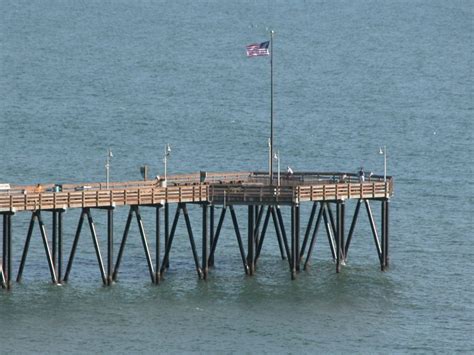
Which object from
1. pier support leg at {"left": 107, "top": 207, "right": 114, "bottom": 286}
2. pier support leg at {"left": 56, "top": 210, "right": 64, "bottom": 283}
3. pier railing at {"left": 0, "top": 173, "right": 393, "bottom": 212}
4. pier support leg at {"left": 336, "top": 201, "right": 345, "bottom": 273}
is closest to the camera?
pier railing at {"left": 0, "top": 173, "right": 393, "bottom": 212}

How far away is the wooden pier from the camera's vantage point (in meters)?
122

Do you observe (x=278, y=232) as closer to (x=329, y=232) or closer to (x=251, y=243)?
(x=329, y=232)

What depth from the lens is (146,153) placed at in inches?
7200

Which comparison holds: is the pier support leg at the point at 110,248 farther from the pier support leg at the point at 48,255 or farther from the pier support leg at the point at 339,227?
the pier support leg at the point at 339,227

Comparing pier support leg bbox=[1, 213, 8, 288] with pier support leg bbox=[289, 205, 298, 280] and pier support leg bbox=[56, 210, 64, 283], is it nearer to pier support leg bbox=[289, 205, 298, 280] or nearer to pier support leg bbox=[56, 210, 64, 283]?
pier support leg bbox=[56, 210, 64, 283]

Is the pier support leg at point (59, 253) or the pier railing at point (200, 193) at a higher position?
the pier railing at point (200, 193)

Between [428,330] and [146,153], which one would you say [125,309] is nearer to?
[428,330]

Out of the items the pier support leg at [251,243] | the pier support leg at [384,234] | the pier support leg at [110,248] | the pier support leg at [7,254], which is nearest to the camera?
the pier support leg at [7,254]

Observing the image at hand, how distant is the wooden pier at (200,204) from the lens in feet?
400

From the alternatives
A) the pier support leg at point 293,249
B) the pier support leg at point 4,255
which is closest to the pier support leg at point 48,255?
the pier support leg at point 4,255

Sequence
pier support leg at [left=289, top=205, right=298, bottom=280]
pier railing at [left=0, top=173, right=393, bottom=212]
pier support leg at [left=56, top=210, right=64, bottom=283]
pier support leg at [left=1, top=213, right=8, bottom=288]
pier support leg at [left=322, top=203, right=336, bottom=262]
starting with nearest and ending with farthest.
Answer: pier support leg at [left=1, top=213, right=8, bottom=288] < pier railing at [left=0, top=173, right=393, bottom=212] < pier support leg at [left=56, top=210, right=64, bottom=283] < pier support leg at [left=289, top=205, right=298, bottom=280] < pier support leg at [left=322, top=203, right=336, bottom=262]

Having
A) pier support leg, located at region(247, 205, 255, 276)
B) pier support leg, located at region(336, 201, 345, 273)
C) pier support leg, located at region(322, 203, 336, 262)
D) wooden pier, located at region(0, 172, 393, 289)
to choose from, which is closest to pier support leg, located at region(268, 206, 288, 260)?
wooden pier, located at region(0, 172, 393, 289)

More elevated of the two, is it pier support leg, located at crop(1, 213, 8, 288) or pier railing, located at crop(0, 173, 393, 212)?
pier railing, located at crop(0, 173, 393, 212)

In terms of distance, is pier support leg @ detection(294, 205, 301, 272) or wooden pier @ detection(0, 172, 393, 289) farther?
pier support leg @ detection(294, 205, 301, 272)
